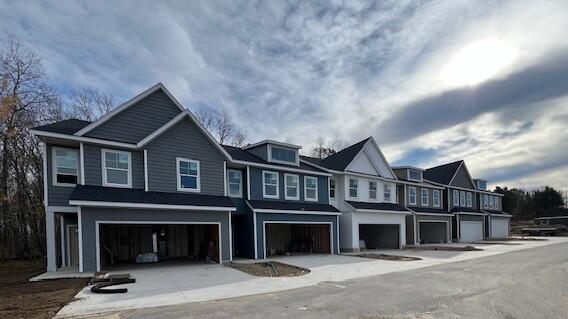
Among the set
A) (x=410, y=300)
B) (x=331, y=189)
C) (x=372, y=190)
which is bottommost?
(x=410, y=300)

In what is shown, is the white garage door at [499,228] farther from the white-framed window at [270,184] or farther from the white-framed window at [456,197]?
the white-framed window at [270,184]

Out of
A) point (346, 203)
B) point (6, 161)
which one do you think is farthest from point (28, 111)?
point (346, 203)

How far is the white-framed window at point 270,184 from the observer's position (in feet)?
70.1

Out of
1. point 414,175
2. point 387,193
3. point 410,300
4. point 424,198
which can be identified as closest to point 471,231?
point 424,198

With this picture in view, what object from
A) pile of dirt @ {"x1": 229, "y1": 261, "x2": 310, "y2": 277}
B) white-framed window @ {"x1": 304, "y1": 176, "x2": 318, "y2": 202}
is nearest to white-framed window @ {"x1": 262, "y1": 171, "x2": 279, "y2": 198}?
white-framed window @ {"x1": 304, "y1": 176, "x2": 318, "y2": 202}

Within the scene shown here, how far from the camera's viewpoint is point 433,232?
35.3m

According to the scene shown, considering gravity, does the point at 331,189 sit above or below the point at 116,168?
below

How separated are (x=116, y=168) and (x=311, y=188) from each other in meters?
12.3

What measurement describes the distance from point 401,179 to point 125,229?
2356 cm

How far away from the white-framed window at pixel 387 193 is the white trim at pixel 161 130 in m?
17.9

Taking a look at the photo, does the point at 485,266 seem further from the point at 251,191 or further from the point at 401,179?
the point at 401,179

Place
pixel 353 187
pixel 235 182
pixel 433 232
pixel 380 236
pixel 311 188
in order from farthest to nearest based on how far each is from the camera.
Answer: pixel 433 232, pixel 380 236, pixel 353 187, pixel 311 188, pixel 235 182

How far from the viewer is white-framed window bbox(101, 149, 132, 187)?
603 inches

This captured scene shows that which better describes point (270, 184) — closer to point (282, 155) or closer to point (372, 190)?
point (282, 155)
